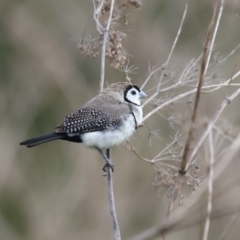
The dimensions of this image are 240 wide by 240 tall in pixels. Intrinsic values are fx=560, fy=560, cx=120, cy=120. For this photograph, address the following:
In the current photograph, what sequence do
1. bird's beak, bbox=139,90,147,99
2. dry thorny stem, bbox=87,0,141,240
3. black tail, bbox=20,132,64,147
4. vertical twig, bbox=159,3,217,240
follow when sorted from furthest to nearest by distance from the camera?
1. bird's beak, bbox=139,90,147,99
2. black tail, bbox=20,132,64,147
3. dry thorny stem, bbox=87,0,141,240
4. vertical twig, bbox=159,3,217,240

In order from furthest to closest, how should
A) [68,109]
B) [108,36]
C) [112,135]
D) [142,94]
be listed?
[68,109] < [142,94] < [112,135] < [108,36]

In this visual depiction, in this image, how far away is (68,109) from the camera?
7.37 meters

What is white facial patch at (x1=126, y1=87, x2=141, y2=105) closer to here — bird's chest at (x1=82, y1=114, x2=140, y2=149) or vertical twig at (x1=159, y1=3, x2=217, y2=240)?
bird's chest at (x1=82, y1=114, x2=140, y2=149)

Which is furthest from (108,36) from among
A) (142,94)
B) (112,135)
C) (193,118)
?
(193,118)

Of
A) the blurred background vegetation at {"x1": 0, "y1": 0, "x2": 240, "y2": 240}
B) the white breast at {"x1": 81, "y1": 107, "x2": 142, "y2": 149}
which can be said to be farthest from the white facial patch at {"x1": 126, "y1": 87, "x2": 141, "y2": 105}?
the blurred background vegetation at {"x1": 0, "y1": 0, "x2": 240, "y2": 240}

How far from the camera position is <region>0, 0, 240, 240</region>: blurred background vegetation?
6332mm

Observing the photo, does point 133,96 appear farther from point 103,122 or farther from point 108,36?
point 108,36

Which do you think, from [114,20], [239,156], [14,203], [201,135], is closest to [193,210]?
[239,156]

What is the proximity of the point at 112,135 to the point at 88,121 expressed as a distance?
0.22 metres

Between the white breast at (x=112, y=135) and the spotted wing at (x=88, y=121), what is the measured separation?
0.05 m

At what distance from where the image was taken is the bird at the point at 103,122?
4.41 m

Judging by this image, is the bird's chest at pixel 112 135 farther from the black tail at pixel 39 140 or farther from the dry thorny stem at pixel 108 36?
the dry thorny stem at pixel 108 36

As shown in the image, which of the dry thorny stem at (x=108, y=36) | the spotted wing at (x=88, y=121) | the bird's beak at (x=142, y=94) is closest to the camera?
the dry thorny stem at (x=108, y=36)

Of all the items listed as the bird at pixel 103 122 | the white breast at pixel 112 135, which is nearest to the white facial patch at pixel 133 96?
the bird at pixel 103 122
